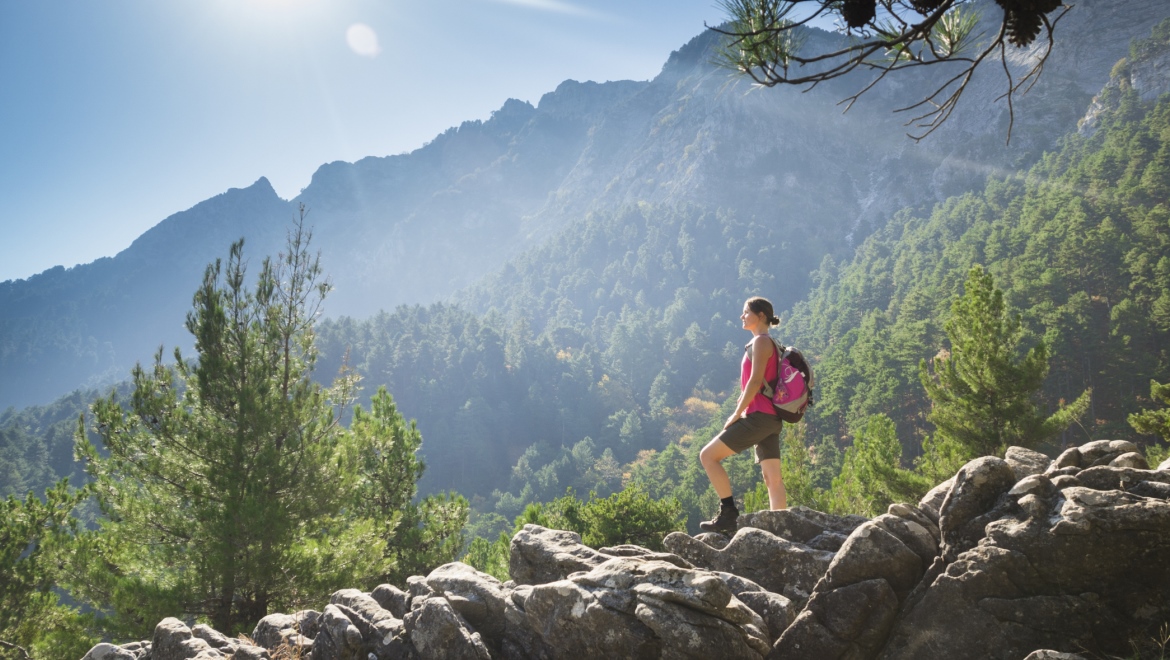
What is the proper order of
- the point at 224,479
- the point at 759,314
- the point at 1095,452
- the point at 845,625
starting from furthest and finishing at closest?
the point at 224,479 < the point at 759,314 < the point at 1095,452 < the point at 845,625

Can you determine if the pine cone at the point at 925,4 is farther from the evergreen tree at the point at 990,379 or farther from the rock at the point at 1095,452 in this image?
the evergreen tree at the point at 990,379

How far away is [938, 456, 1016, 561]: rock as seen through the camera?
14.9 ft

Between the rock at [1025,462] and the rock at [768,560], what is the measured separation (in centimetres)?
230

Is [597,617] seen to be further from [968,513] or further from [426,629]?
[968,513]

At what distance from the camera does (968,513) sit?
4.67 metres

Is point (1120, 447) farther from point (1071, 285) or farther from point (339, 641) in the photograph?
point (1071, 285)

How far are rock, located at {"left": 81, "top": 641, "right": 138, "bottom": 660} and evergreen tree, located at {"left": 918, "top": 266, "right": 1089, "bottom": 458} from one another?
15787mm

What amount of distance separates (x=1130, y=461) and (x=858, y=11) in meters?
4.59

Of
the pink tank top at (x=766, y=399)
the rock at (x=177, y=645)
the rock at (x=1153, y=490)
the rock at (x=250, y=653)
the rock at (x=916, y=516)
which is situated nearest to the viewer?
the rock at (x=1153, y=490)

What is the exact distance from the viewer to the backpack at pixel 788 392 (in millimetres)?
6133

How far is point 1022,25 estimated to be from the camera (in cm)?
312

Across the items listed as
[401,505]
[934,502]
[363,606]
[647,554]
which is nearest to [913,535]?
[934,502]

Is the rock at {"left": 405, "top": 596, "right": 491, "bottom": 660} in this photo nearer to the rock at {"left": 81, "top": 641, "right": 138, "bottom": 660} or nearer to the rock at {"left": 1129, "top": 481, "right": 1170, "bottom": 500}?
the rock at {"left": 81, "top": 641, "right": 138, "bottom": 660}

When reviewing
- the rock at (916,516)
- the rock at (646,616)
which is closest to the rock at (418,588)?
the rock at (646,616)
